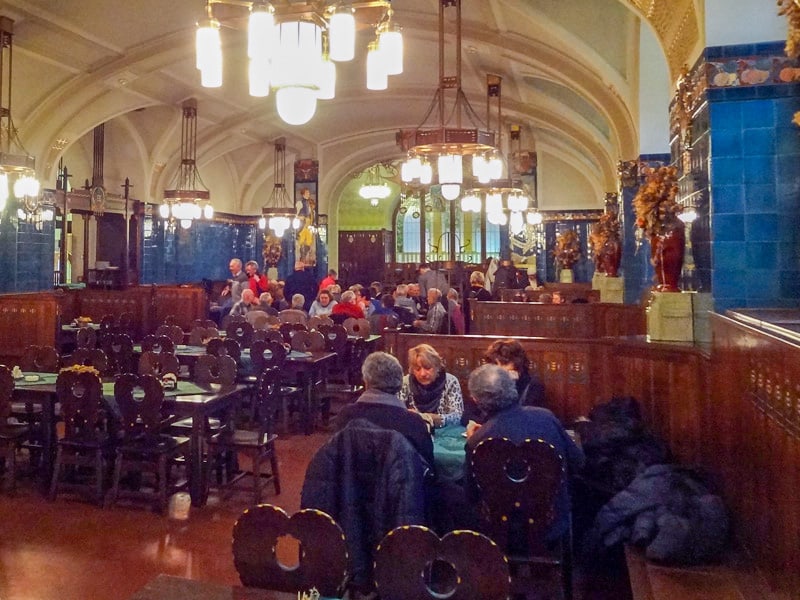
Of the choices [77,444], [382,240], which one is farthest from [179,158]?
[77,444]

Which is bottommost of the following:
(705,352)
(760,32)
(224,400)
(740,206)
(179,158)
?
(224,400)

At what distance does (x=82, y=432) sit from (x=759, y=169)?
16.9 feet

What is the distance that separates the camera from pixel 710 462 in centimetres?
396

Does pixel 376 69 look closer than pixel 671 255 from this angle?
→ Yes

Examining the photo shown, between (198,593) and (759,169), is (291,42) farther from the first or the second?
(759,169)

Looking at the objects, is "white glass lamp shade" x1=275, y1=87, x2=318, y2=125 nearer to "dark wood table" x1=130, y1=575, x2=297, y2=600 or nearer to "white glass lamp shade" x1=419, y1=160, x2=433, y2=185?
"dark wood table" x1=130, y1=575, x2=297, y2=600

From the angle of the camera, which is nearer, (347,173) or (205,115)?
(205,115)

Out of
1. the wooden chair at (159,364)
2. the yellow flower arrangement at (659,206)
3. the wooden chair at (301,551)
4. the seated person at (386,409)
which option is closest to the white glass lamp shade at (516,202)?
the yellow flower arrangement at (659,206)

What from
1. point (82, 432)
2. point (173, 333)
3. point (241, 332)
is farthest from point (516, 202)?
point (82, 432)

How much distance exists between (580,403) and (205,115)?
35.0 feet

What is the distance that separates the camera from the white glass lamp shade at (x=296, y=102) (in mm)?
3406

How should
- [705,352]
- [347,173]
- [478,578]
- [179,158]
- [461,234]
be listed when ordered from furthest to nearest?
[461,234], [347,173], [179,158], [705,352], [478,578]

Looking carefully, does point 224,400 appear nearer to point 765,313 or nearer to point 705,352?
point 705,352

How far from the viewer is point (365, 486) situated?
3.12 meters
